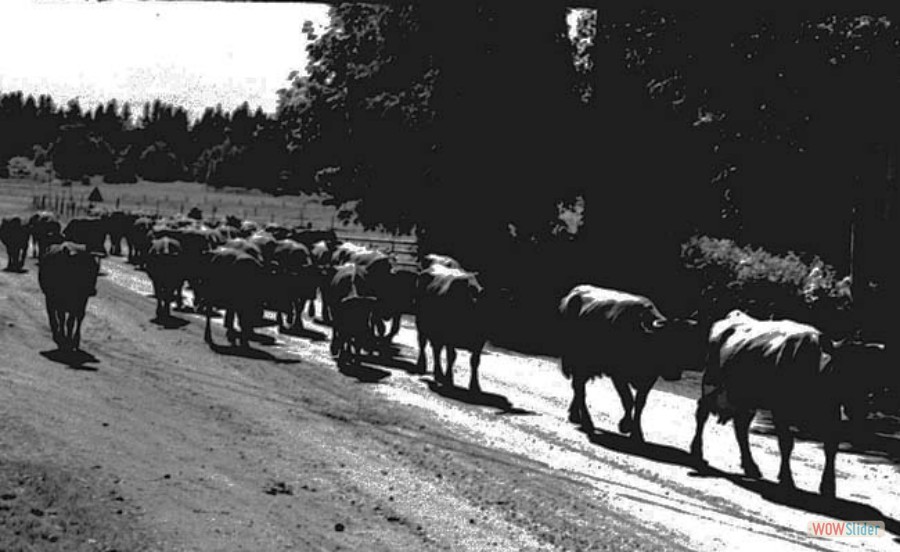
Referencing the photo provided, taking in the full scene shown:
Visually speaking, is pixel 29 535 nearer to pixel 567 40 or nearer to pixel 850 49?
pixel 850 49

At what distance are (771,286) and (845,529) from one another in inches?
669

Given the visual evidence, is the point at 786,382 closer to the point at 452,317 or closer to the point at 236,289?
the point at 452,317

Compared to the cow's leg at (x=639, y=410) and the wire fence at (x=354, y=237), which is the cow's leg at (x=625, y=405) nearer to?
the cow's leg at (x=639, y=410)

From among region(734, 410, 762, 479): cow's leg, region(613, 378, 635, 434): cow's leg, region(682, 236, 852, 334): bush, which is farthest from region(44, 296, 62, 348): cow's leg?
region(682, 236, 852, 334): bush

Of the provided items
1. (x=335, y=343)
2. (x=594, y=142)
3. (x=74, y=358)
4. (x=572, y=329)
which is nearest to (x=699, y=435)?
(x=572, y=329)

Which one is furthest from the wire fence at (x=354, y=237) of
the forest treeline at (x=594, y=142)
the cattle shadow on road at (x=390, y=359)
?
the cattle shadow on road at (x=390, y=359)

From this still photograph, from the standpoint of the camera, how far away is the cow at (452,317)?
2248 cm

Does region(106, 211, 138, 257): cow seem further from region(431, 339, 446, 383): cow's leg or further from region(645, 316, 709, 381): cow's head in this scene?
region(645, 316, 709, 381): cow's head

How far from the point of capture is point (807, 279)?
97.3ft

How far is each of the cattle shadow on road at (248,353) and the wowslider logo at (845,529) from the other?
46.5 feet

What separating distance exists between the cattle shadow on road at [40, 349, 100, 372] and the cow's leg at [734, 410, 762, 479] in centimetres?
1251

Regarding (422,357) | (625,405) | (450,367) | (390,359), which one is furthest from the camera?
(390,359)

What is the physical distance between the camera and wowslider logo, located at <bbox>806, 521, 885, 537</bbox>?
13.0 m

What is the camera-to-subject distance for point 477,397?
21531 millimetres
